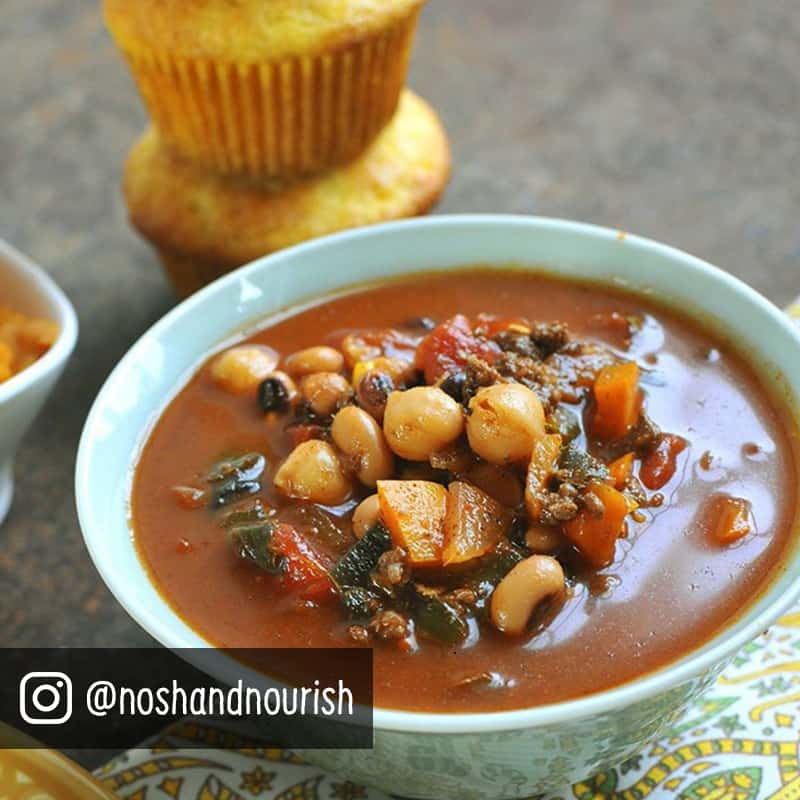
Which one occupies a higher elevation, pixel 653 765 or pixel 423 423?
pixel 423 423

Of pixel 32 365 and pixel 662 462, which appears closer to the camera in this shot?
pixel 662 462

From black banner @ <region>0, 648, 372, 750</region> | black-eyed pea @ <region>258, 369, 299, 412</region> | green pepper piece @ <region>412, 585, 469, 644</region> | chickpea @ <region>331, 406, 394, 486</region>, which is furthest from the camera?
black-eyed pea @ <region>258, 369, 299, 412</region>

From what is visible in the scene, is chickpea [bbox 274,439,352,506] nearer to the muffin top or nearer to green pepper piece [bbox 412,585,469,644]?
green pepper piece [bbox 412,585,469,644]

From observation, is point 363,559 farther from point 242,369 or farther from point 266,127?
point 266,127

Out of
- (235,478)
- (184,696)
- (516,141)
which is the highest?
(235,478)

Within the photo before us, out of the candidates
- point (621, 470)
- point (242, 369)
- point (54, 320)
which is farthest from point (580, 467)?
point (54, 320)

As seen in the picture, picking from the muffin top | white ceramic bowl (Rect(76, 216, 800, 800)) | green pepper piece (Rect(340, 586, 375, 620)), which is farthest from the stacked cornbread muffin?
green pepper piece (Rect(340, 586, 375, 620))

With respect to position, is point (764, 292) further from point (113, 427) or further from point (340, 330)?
point (113, 427)

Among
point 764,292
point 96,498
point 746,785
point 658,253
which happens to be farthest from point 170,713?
point 764,292
